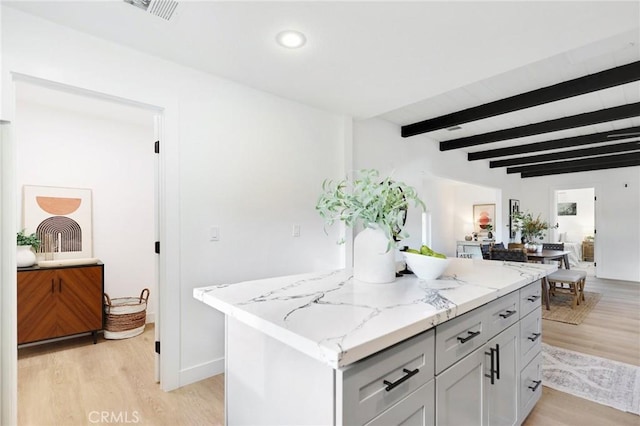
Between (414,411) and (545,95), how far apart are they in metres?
3.33

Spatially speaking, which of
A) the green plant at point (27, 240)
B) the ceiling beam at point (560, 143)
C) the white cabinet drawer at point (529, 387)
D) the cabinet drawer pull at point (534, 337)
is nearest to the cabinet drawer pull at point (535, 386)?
the white cabinet drawer at point (529, 387)

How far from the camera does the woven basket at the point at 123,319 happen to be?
3.37m

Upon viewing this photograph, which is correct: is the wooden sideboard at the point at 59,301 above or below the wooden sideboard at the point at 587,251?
above

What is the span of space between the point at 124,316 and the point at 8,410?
1.64m

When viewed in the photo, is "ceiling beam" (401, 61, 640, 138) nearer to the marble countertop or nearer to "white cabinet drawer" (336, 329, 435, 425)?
the marble countertop

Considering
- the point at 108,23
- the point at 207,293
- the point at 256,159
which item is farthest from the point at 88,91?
the point at 207,293

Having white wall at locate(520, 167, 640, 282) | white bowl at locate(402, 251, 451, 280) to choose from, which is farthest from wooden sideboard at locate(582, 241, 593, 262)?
white bowl at locate(402, 251, 451, 280)

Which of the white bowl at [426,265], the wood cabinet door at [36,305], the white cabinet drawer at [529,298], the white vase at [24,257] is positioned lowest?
the wood cabinet door at [36,305]

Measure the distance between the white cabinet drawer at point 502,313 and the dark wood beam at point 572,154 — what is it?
5.58 m

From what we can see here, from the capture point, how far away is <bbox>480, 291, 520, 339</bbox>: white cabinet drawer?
1476 millimetres

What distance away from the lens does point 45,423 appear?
6.40 ft

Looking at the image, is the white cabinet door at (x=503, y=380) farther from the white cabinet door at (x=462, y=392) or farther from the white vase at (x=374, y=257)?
the white vase at (x=374, y=257)

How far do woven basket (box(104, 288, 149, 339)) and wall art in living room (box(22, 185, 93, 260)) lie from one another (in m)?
0.65

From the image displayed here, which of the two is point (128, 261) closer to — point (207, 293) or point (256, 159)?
point (256, 159)
